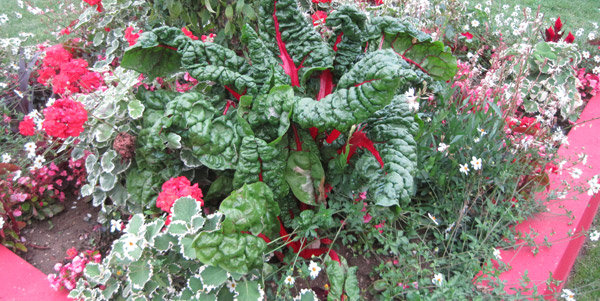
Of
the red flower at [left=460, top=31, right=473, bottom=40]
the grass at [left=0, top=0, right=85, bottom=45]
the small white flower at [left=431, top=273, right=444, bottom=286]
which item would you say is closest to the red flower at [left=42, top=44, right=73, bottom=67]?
the small white flower at [left=431, top=273, right=444, bottom=286]

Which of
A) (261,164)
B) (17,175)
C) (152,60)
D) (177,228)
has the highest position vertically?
(152,60)

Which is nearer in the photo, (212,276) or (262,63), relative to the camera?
(212,276)

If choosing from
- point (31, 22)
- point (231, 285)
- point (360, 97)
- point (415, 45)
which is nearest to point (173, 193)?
point (231, 285)

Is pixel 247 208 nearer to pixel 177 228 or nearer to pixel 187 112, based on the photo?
pixel 177 228

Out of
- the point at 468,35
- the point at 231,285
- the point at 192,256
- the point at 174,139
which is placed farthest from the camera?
the point at 468,35

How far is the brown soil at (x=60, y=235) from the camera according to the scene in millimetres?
2008

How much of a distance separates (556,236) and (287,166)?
4.68 feet

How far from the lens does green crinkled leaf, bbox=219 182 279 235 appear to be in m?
1.47

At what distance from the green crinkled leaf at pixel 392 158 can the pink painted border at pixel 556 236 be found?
0.67 meters

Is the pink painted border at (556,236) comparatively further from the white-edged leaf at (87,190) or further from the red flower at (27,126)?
the red flower at (27,126)

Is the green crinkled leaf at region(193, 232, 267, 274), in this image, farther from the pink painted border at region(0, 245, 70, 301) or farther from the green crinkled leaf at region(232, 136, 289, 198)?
the pink painted border at region(0, 245, 70, 301)

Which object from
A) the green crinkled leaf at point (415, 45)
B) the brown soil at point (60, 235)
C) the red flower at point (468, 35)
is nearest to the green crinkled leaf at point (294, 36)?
the green crinkled leaf at point (415, 45)

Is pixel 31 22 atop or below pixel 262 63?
below

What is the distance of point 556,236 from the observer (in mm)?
2008
